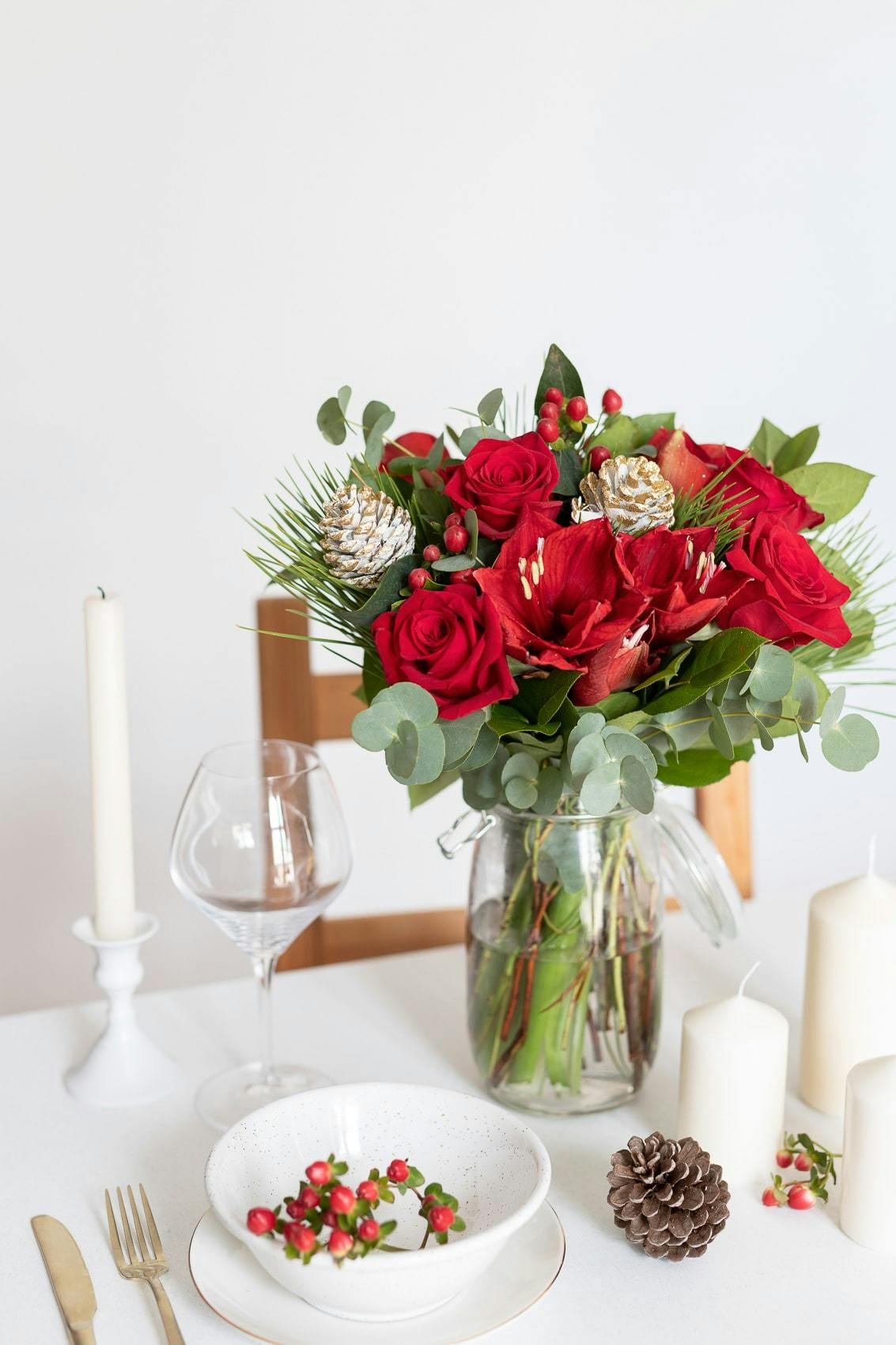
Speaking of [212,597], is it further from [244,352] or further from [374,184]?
[374,184]

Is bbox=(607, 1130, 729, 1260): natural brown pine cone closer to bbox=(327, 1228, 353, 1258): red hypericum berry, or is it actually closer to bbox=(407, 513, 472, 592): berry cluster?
bbox=(327, 1228, 353, 1258): red hypericum berry

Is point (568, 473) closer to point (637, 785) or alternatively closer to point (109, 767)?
point (637, 785)

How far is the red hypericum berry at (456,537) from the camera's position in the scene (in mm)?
745

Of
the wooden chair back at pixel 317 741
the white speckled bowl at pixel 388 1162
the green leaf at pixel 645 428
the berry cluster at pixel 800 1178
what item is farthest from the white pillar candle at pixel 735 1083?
the wooden chair back at pixel 317 741

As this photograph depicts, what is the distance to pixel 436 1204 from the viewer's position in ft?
2.11

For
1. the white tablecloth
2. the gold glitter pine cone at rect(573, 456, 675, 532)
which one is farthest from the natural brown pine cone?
the gold glitter pine cone at rect(573, 456, 675, 532)

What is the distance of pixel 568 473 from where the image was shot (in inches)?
31.2

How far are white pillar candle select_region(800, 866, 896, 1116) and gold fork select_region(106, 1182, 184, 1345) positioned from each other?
43cm

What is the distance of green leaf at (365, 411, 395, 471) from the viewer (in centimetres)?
80

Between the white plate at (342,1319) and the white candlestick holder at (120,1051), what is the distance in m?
0.21

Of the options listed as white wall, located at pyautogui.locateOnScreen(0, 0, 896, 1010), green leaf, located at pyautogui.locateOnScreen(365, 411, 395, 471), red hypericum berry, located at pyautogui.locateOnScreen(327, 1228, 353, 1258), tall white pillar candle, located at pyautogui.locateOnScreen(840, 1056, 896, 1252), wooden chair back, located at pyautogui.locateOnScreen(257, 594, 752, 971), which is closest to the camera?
red hypericum berry, located at pyautogui.locateOnScreen(327, 1228, 353, 1258)

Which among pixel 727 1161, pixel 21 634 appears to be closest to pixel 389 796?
pixel 21 634

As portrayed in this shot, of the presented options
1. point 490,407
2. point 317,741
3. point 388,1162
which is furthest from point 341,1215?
point 317,741

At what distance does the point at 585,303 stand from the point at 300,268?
439mm
